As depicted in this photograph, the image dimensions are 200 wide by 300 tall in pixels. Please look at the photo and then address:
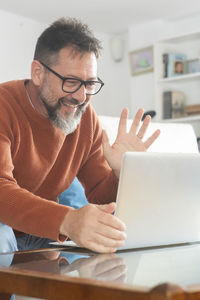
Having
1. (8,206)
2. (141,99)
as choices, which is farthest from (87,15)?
(8,206)

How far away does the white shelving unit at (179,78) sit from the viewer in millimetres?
5133

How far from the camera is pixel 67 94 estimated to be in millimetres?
1490

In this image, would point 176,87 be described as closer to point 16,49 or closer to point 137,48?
point 137,48

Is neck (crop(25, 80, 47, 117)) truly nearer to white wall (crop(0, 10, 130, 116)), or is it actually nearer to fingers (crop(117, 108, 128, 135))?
fingers (crop(117, 108, 128, 135))

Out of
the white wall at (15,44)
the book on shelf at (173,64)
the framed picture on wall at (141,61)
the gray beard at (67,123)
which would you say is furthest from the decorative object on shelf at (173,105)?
the gray beard at (67,123)

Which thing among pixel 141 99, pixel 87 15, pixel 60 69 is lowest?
pixel 141 99

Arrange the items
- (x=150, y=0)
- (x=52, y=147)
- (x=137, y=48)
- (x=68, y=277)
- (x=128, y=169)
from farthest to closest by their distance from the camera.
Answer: (x=137, y=48)
(x=150, y=0)
(x=52, y=147)
(x=128, y=169)
(x=68, y=277)

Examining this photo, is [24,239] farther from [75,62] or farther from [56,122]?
[75,62]

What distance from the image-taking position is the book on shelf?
5.14m

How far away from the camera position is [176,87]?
5359 mm

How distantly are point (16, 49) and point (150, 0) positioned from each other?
58.1 inches

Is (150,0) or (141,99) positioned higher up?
(150,0)

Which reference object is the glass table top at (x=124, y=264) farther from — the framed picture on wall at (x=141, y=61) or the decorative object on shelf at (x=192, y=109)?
the framed picture on wall at (x=141, y=61)

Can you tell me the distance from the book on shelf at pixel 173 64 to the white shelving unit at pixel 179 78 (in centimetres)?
6
